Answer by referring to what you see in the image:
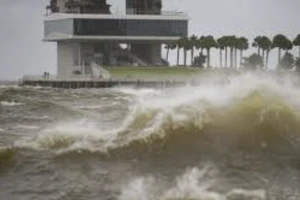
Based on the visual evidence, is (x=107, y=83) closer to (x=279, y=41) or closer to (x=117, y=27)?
(x=279, y=41)

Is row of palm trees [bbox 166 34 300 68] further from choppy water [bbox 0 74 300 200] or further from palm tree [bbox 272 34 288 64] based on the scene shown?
choppy water [bbox 0 74 300 200]

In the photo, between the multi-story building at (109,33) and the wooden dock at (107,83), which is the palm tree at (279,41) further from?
the wooden dock at (107,83)

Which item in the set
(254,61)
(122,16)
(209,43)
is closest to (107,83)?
(254,61)

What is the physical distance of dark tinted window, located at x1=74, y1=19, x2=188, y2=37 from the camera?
18488cm

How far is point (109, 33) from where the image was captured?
7318 inches

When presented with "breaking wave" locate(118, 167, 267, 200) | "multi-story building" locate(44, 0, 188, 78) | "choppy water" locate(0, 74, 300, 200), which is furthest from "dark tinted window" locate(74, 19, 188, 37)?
"breaking wave" locate(118, 167, 267, 200)

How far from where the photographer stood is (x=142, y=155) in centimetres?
1892

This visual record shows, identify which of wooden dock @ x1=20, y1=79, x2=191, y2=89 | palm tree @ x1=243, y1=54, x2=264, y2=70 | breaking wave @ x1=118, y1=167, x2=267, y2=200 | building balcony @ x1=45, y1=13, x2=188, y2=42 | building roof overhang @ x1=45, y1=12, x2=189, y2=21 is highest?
building roof overhang @ x1=45, y1=12, x2=189, y2=21

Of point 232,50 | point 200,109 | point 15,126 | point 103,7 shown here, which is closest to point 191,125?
point 200,109

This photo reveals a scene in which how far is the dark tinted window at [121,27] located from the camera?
185 metres

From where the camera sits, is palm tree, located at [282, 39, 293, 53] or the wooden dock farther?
palm tree, located at [282, 39, 293, 53]

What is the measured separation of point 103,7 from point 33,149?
180 metres

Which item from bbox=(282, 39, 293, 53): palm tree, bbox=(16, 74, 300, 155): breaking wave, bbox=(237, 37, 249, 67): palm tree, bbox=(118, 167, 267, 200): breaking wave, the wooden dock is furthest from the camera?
bbox=(237, 37, 249, 67): palm tree

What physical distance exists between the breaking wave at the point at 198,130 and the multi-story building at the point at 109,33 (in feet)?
524
